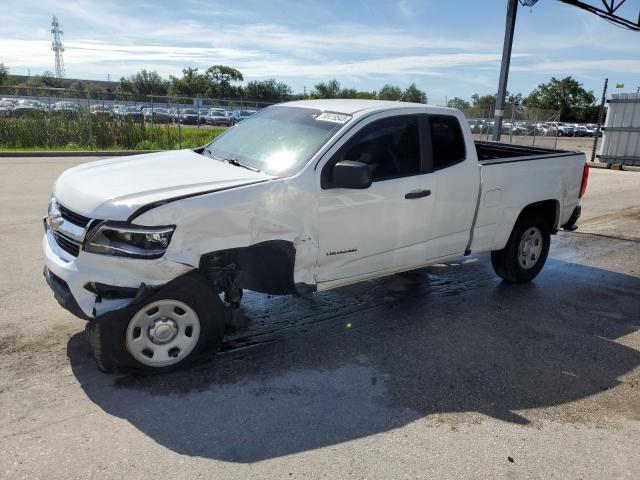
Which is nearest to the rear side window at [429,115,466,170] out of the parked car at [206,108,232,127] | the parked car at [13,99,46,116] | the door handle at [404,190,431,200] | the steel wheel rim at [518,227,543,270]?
the door handle at [404,190,431,200]

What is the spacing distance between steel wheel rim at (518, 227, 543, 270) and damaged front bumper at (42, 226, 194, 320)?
4.06m

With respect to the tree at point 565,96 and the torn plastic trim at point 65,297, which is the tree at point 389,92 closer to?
the torn plastic trim at point 65,297

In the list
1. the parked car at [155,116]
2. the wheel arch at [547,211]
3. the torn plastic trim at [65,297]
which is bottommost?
the torn plastic trim at [65,297]

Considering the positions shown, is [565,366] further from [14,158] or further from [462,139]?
[14,158]

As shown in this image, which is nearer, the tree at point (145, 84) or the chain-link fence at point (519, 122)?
the chain-link fence at point (519, 122)

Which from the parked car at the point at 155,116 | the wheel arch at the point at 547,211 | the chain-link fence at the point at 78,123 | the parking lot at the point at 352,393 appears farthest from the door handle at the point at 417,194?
the parked car at the point at 155,116

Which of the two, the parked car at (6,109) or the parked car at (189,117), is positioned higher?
the parked car at (6,109)

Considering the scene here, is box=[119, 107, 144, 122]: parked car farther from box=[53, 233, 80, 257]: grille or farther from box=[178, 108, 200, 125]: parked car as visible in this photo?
box=[53, 233, 80, 257]: grille

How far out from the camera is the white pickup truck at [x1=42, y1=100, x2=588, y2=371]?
11.8 ft

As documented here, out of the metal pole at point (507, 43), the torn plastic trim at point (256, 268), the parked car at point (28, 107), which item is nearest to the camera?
Answer: the torn plastic trim at point (256, 268)

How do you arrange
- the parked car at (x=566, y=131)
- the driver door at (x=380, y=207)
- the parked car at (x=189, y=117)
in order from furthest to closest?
1. the parked car at (x=566, y=131)
2. the parked car at (x=189, y=117)
3. the driver door at (x=380, y=207)

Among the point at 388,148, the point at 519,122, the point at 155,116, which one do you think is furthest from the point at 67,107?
the point at 519,122

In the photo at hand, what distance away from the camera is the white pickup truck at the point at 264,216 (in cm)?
361

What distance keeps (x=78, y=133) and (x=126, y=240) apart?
18057mm
